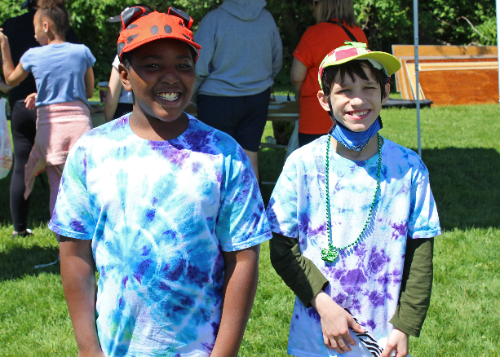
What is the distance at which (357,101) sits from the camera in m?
1.70

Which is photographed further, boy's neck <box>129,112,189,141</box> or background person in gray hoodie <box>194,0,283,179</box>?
background person in gray hoodie <box>194,0,283,179</box>

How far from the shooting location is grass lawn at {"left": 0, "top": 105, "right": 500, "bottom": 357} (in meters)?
2.94

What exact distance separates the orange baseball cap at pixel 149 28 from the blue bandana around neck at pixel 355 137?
1.90 ft

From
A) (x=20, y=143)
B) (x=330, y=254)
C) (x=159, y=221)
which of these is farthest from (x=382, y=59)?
(x=20, y=143)

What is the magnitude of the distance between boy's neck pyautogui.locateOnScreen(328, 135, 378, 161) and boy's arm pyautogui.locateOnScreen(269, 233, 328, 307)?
345 millimetres

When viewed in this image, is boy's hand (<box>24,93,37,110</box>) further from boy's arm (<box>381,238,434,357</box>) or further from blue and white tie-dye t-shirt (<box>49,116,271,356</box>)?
boy's arm (<box>381,238,434,357</box>)

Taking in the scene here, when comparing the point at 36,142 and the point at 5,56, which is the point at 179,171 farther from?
the point at 5,56

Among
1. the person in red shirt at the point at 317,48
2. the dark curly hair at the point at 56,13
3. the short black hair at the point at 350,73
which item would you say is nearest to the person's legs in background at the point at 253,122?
the person in red shirt at the point at 317,48

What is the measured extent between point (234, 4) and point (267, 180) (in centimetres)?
279

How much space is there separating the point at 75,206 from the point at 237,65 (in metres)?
3.14

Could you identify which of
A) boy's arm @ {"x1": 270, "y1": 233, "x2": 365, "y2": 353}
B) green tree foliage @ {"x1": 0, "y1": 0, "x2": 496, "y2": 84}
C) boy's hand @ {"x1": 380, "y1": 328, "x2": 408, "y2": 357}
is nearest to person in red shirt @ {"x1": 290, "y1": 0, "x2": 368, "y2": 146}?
boy's arm @ {"x1": 270, "y1": 233, "x2": 365, "y2": 353}

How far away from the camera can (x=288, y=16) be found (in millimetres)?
13430

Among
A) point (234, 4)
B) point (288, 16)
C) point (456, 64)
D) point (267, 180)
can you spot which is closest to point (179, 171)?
point (234, 4)

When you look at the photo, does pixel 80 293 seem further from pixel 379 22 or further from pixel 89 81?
pixel 379 22
